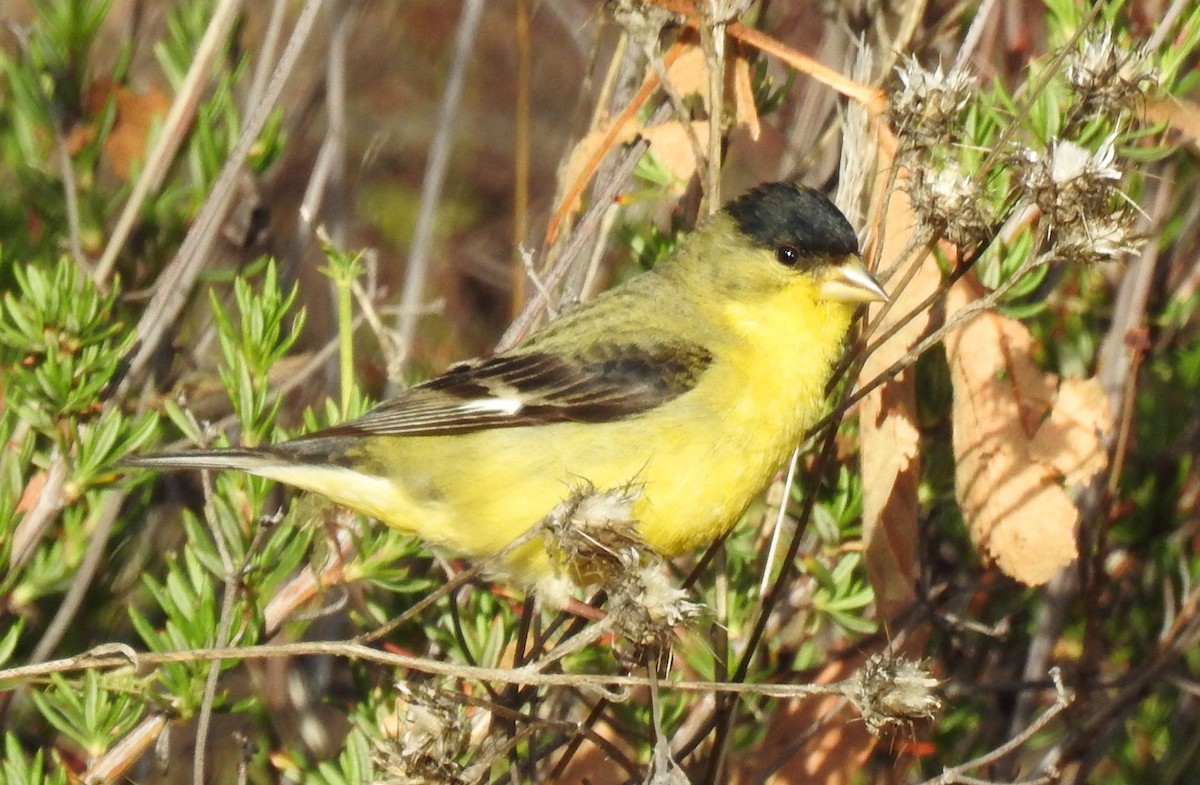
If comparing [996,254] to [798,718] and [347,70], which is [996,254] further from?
[347,70]

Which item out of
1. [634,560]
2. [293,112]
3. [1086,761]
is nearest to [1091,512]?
[1086,761]

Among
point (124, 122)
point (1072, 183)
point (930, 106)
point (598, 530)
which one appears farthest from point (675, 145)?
point (124, 122)

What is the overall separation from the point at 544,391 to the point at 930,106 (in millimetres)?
1306

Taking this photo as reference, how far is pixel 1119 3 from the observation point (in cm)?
295

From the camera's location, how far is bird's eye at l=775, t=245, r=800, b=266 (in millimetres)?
3443

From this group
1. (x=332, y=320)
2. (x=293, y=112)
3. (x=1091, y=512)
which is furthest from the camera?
(x=332, y=320)

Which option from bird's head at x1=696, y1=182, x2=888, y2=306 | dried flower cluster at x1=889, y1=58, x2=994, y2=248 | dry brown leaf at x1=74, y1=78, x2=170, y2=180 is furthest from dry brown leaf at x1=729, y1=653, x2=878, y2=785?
dry brown leaf at x1=74, y1=78, x2=170, y2=180

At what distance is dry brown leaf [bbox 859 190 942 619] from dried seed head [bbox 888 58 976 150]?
277mm

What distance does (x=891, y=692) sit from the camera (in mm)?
2072

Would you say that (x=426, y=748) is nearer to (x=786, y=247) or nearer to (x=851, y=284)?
(x=851, y=284)

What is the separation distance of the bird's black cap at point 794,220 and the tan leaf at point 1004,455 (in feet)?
1.26

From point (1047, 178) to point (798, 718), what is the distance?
1.56m

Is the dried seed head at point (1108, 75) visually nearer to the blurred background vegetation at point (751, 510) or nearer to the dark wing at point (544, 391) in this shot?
the blurred background vegetation at point (751, 510)

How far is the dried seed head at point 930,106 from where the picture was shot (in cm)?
247
